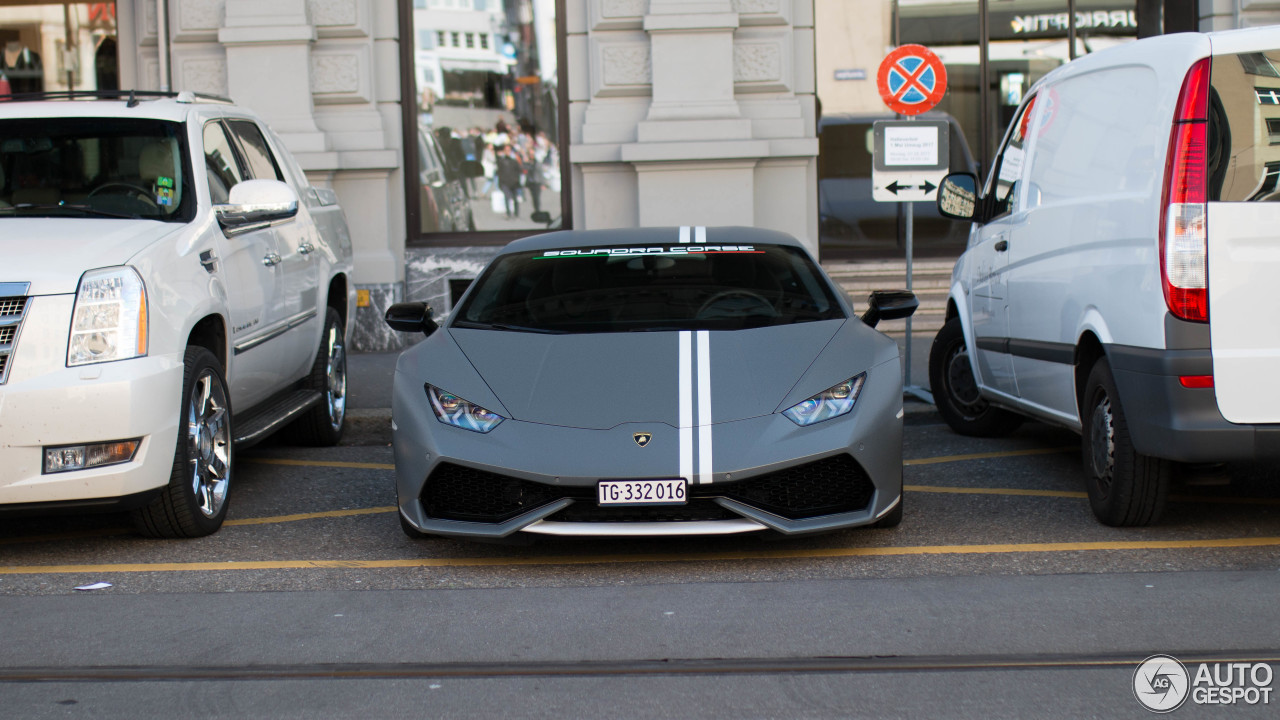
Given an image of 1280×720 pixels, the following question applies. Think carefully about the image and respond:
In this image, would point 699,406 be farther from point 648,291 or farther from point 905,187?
point 905,187

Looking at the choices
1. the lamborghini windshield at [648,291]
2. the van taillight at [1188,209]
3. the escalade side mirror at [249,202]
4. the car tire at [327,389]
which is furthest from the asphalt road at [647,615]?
the car tire at [327,389]

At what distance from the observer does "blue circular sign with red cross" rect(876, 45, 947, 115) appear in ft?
32.2

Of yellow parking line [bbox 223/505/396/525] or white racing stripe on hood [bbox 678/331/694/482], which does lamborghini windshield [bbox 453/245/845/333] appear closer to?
white racing stripe on hood [bbox 678/331/694/482]

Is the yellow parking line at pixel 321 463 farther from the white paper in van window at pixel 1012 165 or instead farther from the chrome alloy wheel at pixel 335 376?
the white paper in van window at pixel 1012 165

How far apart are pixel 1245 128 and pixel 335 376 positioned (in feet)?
17.2

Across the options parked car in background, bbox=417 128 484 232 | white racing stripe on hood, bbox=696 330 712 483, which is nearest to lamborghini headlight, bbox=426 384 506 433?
white racing stripe on hood, bbox=696 330 712 483

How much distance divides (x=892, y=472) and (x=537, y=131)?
29.3ft

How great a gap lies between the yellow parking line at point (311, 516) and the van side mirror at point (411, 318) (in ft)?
2.76

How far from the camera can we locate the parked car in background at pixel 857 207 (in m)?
13.9

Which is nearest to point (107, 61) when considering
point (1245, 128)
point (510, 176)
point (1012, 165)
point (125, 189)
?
point (510, 176)

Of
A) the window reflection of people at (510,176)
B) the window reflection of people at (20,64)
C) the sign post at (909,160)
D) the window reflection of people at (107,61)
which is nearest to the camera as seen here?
the sign post at (909,160)

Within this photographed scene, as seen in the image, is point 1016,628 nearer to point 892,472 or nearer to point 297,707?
point 892,472

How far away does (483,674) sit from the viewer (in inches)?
155

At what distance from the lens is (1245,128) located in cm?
488
